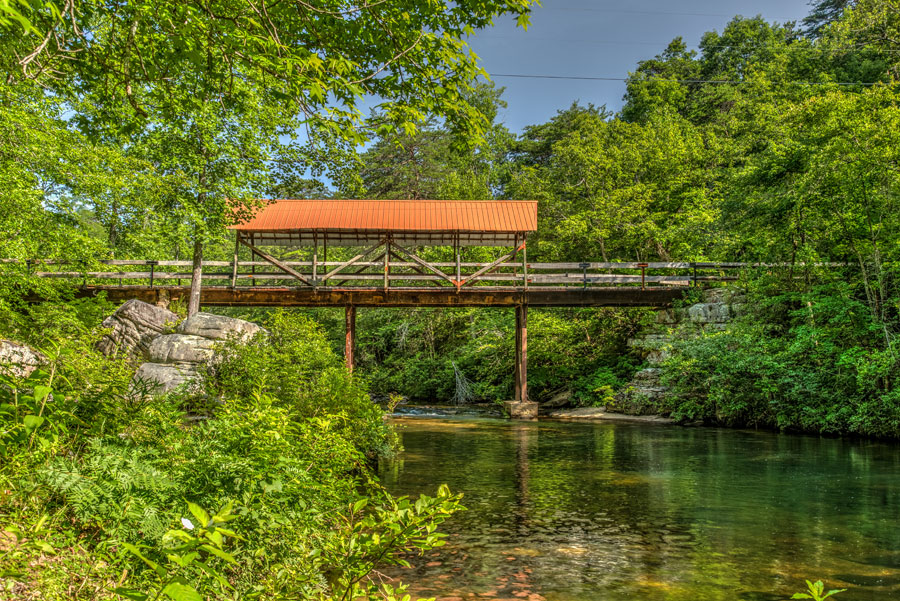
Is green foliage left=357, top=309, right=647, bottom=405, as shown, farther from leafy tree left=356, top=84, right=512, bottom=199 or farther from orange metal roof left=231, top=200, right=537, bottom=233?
leafy tree left=356, top=84, right=512, bottom=199

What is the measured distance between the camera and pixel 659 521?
229 inches

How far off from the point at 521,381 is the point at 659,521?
13401mm

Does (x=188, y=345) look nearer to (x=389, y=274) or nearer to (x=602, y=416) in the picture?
(x=389, y=274)

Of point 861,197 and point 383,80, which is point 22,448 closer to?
point 383,80

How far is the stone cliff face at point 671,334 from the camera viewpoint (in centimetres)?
1784

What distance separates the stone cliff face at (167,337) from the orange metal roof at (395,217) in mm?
4898

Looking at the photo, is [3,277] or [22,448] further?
[3,277]

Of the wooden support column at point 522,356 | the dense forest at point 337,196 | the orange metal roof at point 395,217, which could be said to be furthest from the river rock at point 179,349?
the wooden support column at point 522,356

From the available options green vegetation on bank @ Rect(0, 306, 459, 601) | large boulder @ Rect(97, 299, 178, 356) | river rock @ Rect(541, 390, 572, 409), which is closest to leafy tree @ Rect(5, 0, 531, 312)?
Answer: green vegetation on bank @ Rect(0, 306, 459, 601)

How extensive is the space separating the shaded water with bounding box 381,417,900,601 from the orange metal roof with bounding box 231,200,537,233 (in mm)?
8519

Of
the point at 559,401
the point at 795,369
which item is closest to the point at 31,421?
the point at 795,369

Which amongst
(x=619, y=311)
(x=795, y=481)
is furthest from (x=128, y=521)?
(x=619, y=311)

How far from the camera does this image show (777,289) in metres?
16.5

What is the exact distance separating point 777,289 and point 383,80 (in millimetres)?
15025
